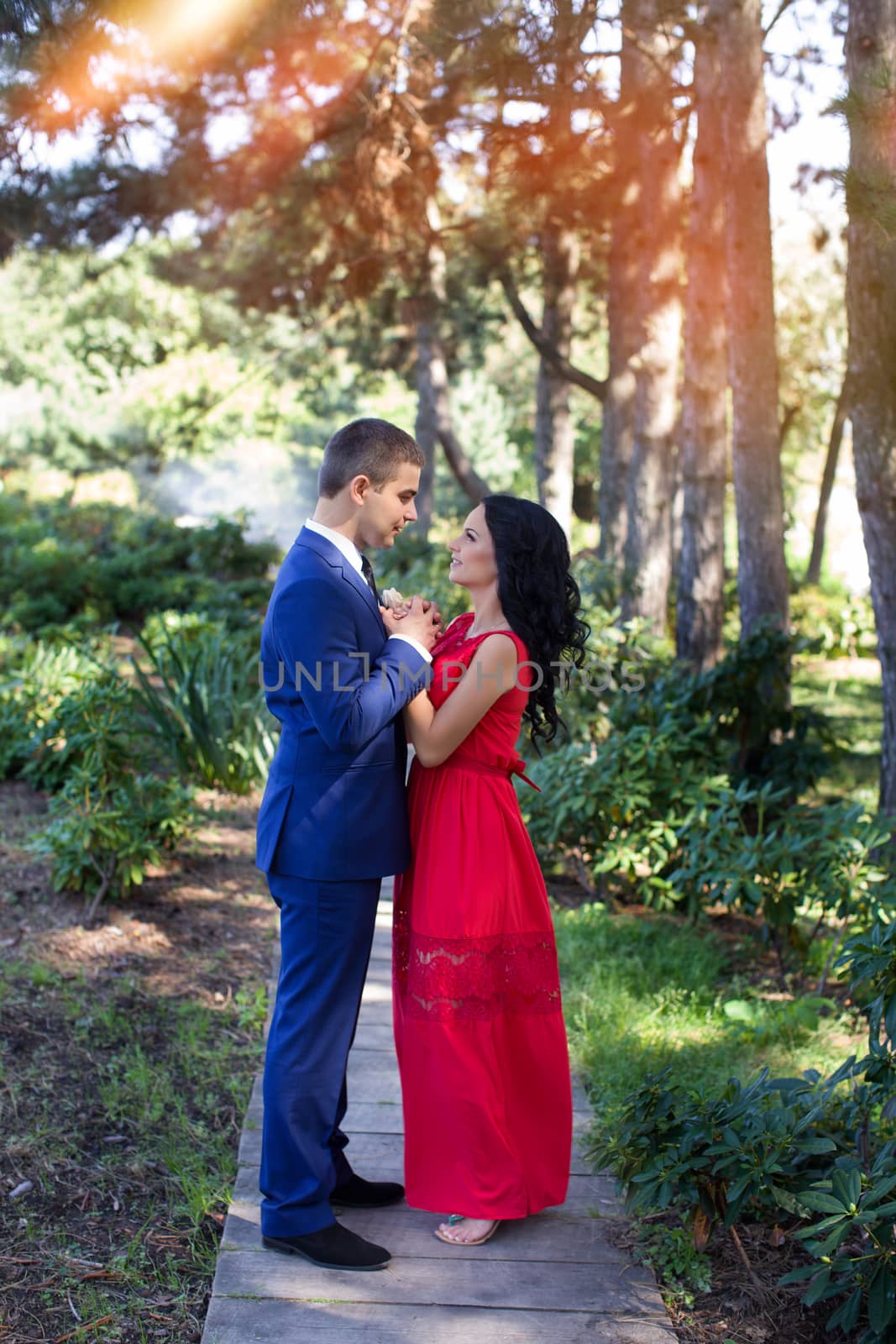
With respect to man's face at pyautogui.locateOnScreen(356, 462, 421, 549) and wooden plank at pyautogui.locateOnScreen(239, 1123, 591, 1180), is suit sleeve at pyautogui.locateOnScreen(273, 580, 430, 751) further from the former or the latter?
wooden plank at pyautogui.locateOnScreen(239, 1123, 591, 1180)

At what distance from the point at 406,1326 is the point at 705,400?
6501 millimetres

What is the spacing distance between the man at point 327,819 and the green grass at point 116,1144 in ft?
1.05

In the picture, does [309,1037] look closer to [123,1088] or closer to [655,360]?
[123,1088]

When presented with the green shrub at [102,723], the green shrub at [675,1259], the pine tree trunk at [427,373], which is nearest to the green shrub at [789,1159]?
the green shrub at [675,1259]

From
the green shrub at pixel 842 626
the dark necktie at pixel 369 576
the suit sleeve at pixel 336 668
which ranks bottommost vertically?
the suit sleeve at pixel 336 668

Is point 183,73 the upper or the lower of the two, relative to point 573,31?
upper

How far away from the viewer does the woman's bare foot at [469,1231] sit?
2.73 m

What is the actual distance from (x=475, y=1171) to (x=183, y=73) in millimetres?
10134

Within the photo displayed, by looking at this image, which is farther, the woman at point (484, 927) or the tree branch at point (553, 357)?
the tree branch at point (553, 357)

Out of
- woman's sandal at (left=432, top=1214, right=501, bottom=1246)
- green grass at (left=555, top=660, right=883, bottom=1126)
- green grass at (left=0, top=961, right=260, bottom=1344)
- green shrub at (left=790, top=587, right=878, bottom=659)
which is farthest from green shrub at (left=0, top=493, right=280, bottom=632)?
woman's sandal at (left=432, top=1214, right=501, bottom=1246)

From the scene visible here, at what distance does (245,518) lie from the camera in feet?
47.0

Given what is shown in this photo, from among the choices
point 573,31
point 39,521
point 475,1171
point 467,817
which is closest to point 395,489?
point 467,817

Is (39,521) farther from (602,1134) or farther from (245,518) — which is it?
(602,1134)

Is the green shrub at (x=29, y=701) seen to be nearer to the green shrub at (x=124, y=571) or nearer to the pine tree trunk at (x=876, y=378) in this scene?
the green shrub at (x=124, y=571)
